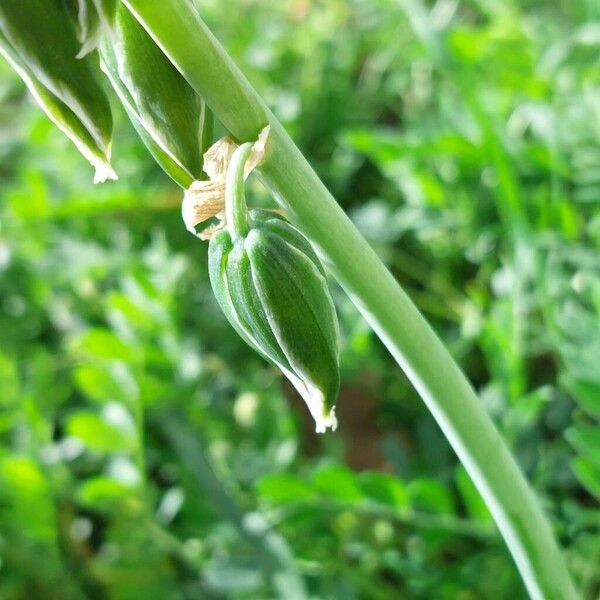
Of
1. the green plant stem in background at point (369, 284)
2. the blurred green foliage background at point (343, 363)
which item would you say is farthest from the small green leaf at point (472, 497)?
the green plant stem in background at point (369, 284)

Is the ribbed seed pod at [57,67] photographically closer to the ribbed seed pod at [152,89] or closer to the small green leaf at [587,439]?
the ribbed seed pod at [152,89]

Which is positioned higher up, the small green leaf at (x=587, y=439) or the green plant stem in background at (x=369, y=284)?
the green plant stem in background at (x=369, y=284)

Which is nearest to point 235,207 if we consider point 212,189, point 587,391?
point 212,189

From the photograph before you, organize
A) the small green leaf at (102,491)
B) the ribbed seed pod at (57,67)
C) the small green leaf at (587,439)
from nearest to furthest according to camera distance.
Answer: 1. the ribbed seed pod at (57,67)
2. the small green leaf at (587,439)
3. the small green leaf at (102,491)

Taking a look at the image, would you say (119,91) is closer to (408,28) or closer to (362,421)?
(362,421)

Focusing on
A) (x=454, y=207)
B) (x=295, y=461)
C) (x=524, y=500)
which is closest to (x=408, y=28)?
(x=454, y=207)

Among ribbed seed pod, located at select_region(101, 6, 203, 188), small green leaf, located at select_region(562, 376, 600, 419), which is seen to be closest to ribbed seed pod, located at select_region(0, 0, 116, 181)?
ribbed seed pod, located at select_region(101, 6, 203, 188)

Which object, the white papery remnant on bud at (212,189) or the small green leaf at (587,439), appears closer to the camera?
the white papery remnant on bud at (212,189)

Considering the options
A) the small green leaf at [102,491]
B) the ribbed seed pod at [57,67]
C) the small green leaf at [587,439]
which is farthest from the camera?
the small green leaf at [102,491]
